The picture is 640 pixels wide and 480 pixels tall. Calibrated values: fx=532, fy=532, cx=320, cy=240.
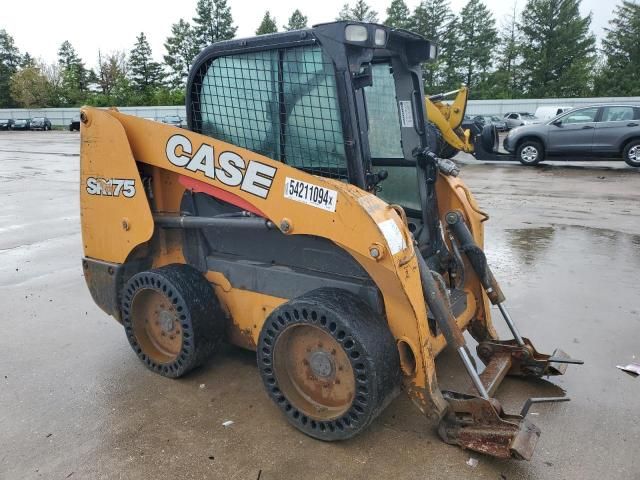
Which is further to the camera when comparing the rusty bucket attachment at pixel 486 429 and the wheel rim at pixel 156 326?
the wheel rim at pixel 156 326

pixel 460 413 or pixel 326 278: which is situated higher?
pixel 326 278

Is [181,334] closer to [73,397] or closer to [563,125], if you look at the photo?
[73,397]

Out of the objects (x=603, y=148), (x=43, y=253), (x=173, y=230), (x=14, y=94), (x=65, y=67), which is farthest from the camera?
(x=65, y=67)

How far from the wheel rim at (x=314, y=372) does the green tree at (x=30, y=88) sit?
6519 cm

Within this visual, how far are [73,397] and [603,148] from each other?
14.4 meters

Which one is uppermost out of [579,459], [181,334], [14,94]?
[14,94]

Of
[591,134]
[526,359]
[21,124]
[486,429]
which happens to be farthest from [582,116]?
[21,124]

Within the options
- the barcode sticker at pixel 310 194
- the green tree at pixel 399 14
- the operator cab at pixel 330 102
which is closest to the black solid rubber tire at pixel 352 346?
the barcode sticker at pixel 310 194

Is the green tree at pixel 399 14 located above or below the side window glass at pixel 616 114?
above

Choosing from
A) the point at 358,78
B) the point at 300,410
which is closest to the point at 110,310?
the point at 300,410

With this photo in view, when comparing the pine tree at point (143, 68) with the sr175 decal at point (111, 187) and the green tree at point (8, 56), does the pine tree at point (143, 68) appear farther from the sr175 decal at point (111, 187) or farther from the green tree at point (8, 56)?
the sr175 decal at point (111, 187)

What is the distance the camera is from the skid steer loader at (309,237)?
267cm

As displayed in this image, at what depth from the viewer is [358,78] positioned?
2.85 metres

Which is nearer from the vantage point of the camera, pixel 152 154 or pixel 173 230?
pixel 152 154
